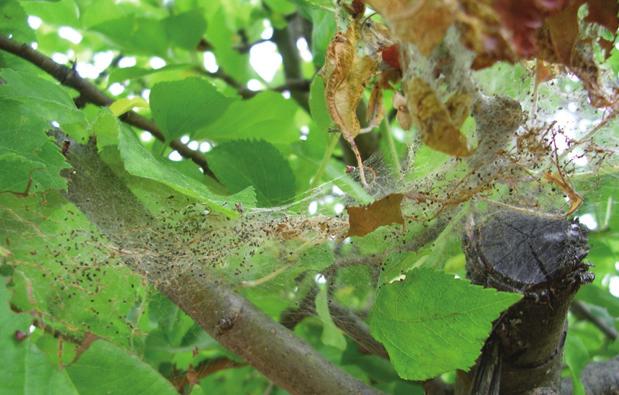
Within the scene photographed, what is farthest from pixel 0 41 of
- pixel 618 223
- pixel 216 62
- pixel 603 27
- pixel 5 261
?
pixel 618 223

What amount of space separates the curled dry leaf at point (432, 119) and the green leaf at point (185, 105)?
2.62ft

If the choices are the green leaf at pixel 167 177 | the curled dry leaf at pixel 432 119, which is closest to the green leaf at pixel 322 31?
the green leaf at pixel 167 177

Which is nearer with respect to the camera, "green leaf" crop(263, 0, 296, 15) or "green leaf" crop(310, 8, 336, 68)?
"green leaf" crop(310, 8, 336, 68)

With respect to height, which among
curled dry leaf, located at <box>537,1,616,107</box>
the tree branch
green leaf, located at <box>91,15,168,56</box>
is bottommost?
curled dry leaf, located at <box>537,1,616,107</box>

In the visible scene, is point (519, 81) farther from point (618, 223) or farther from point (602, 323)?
point (602, 323)

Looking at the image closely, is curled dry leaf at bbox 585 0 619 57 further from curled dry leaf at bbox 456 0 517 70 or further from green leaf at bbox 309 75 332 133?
green leaf at bbox 309 75 332 133

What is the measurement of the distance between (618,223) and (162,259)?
955 mm

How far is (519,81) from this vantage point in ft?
3.38

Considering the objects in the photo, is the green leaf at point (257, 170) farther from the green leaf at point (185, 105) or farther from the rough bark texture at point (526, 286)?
the rough bark texture at point (526, 286)

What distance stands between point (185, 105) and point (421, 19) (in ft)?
2.98

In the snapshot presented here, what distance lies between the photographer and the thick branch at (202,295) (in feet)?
3.84

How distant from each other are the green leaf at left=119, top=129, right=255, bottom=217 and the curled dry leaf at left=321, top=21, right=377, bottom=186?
9.0 inches

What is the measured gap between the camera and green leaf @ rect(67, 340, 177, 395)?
38.7 inches

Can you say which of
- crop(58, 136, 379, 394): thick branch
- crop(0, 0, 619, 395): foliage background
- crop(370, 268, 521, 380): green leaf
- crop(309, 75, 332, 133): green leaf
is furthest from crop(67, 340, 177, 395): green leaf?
crop(309, 75, 332, 133): green leaf
